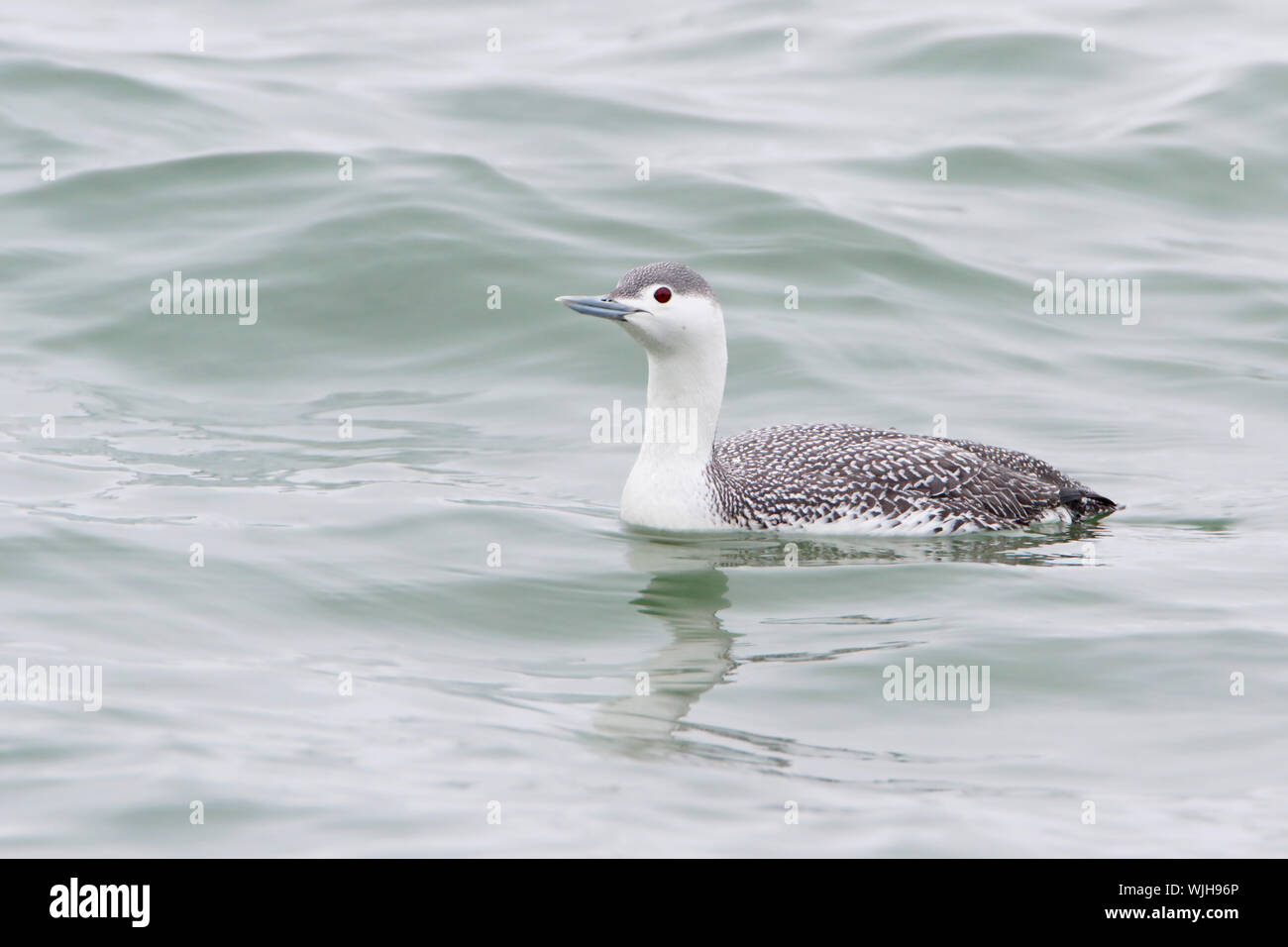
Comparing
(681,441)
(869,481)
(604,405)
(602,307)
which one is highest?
(602,307)

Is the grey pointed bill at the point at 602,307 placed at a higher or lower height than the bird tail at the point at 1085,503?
higher

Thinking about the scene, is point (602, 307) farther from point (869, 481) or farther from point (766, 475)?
point (869, 481)

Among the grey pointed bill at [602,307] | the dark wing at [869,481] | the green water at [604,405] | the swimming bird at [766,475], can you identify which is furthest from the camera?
the dark wing at [869,481]

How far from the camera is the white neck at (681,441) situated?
34.2 feet

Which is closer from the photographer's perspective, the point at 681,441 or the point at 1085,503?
the point at 681,441

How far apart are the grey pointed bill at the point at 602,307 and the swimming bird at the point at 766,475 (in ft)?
0.69

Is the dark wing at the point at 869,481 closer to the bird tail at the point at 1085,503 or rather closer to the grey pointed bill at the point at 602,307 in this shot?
the bird tail at the point at 1085,503

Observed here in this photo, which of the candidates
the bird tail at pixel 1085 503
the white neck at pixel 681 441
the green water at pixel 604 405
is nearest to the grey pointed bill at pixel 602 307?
the white neck at pixel 681 441

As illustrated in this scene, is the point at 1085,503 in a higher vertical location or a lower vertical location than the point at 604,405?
lower

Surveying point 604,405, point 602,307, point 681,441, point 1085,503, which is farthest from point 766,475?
point 604,405

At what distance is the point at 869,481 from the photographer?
10.6 m

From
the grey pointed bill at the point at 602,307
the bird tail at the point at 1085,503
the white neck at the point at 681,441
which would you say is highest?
the grey pointed bill at the point at 602,307

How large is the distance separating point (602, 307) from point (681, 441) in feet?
3.58

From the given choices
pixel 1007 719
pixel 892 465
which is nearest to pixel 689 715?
pixel 1007 719
